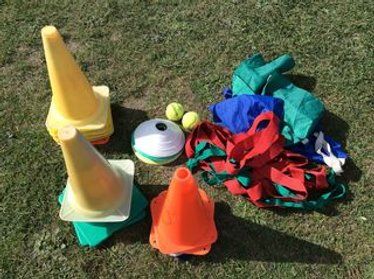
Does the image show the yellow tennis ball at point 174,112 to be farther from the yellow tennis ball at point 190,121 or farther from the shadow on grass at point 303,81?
the shadow on grass at point 303,81

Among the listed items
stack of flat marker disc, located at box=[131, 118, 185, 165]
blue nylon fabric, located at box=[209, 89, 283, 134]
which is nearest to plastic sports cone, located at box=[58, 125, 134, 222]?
stack of flat marker disc, located at box=[131, 118, 185, 165]

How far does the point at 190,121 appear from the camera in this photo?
382cm

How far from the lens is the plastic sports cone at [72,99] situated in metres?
3.35

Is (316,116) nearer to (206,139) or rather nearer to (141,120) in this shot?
(206,139)

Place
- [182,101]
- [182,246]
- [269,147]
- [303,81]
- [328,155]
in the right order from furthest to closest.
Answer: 1. [303,81]
2. [182,101]
3. [328,155]
4. [269,147]
5. [182,246]

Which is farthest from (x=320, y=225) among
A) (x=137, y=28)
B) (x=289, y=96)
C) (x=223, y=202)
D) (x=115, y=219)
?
(x=137, y=28)

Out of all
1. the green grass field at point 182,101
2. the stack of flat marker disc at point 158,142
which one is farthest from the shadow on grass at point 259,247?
the stack of flat marker disc at point 158,142

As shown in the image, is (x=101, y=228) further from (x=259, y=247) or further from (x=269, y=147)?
(x=269, y=147)

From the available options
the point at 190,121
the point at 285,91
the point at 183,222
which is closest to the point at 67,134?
the point at 183,222

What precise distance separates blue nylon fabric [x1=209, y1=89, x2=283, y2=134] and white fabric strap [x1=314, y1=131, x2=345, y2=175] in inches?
13.6

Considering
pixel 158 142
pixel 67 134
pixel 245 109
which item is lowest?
pixel 158 142

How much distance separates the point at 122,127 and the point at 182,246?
A: 120cm

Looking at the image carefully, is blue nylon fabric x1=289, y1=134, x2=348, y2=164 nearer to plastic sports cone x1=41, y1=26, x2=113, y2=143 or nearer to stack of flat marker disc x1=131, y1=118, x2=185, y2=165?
stack of flat marker disc x1=131, y1=118, x2=185, y2=165

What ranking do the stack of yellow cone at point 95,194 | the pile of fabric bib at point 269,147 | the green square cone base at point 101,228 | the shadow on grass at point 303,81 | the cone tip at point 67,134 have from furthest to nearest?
1. the shadow on grass at point 303,81
2. the pile of fabric bib at point 269,147
3. the green square cone base at point 101,228
4. the stack of yellow cone at point 95,194
5. the cone tip at point 67,134
